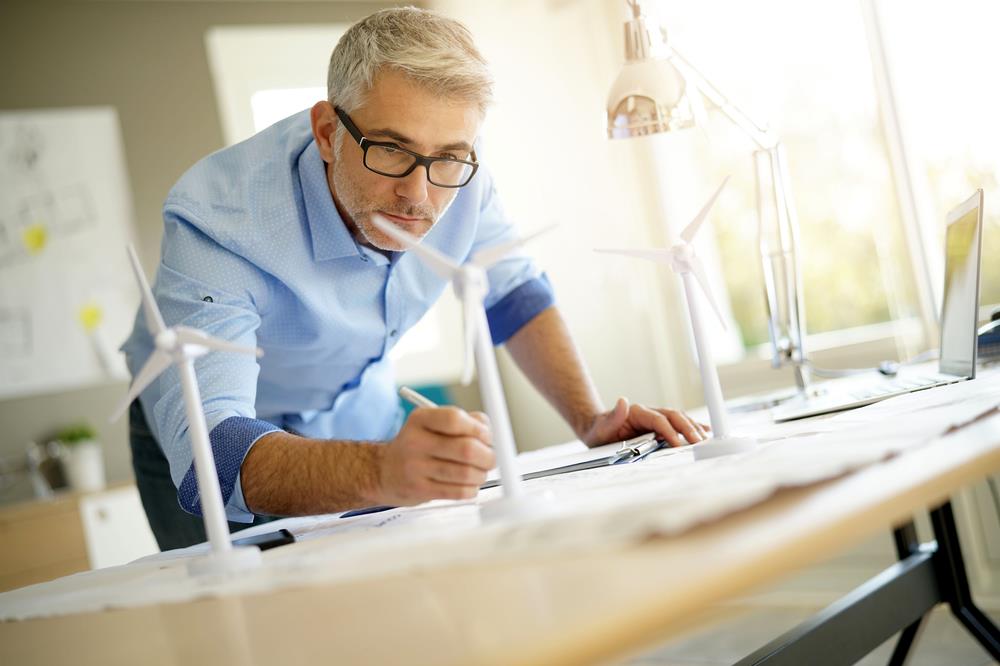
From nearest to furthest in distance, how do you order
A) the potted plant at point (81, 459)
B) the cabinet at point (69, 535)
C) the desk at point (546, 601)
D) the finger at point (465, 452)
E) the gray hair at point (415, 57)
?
1. the desk at point (546, 601)
2. the finger at point (465, 452)
3. the gray hair at point (415, 57)
4. the cabinet at point (69, 535)
5. the potted plant at point (81, 459)

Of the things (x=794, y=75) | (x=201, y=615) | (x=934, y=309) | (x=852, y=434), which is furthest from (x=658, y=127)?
(x=794, y=75)

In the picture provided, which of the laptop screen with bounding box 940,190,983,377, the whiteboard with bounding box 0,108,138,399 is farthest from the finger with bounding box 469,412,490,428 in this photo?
the whiteboard with bounding box 0,108,138,399

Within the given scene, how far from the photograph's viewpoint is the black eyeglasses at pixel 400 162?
159cm

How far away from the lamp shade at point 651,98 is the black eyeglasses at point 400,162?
0.33m

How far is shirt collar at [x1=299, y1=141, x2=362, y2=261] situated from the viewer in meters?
1.76

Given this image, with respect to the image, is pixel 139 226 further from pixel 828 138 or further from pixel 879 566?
pixel 879 566

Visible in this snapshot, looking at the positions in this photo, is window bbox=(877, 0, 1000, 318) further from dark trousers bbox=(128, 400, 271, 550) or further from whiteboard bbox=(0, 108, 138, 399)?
whiteboard bbox=(0, 108, 138, 399)

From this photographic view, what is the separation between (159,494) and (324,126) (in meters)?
0.88

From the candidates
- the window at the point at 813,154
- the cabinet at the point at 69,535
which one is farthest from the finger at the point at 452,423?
the cabinet at the point at 69,535

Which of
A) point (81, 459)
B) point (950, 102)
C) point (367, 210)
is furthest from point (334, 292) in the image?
point (81, 459)

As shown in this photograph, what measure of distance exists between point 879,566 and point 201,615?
2.78 meters

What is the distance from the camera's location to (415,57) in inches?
61.8

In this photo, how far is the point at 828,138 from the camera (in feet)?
11.4

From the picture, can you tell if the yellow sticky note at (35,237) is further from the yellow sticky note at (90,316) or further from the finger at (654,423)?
the finger at (654,423)
